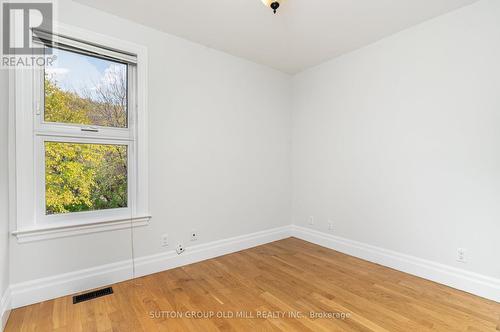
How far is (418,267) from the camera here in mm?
2639

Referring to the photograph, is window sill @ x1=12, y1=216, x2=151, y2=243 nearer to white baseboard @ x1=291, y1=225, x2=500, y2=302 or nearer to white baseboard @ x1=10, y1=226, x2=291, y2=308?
white baseboard @ x1=10, y1=226, x2=291, y2=308

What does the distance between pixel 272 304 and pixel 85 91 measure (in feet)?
8.64

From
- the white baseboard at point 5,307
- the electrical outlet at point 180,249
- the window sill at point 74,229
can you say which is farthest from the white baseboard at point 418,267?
the white baseboard at point 5,307

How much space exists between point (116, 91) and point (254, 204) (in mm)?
2218

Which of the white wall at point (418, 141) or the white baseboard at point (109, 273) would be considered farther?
the white wall at point (418, 141)

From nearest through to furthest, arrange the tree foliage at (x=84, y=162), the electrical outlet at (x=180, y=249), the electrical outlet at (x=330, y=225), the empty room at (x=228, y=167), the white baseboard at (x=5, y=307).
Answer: the white baseboard at (x=5, y=307)
the empty room at (x=228, y=167)
the tree foliage at (x=84, y=162)
the electrical outlet at (x=180, y=249)
the electrical outlet at (x=330, y=225)

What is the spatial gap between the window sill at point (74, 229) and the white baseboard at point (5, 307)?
0.40m

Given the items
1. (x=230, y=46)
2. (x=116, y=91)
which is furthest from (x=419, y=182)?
(x=116, y=91)

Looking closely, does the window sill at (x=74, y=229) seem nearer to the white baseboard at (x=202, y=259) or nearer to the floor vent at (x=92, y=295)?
the white baseboard at (x=202, y=259)

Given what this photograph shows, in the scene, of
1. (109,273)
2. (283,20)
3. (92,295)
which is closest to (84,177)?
(109,273)

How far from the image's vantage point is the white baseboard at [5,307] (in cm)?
176

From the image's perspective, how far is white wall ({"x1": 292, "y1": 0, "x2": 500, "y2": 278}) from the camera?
7.38ft

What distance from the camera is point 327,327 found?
1836mm

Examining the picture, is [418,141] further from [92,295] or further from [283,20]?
[92,295]
